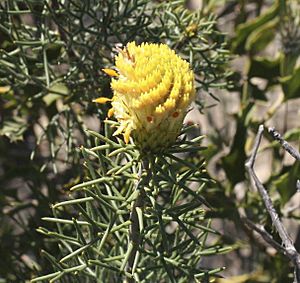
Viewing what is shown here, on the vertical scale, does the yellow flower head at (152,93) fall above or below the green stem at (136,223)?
above

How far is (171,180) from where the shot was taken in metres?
0.69

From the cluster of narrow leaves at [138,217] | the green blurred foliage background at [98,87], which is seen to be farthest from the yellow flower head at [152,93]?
the green blurred foliage background at [98,87]

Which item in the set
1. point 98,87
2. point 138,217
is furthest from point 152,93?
point 98,87

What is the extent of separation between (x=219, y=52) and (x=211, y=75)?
0.15 feet

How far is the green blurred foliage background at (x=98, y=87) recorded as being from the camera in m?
0.95

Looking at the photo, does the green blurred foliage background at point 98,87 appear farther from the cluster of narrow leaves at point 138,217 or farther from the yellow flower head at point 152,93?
the yellow flower head at point 152,93

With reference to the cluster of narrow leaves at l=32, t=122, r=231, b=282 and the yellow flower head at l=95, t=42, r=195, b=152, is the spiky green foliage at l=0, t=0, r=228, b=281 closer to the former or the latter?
the cluster of narrow leaves at l=32, t=122, r=231, b=282

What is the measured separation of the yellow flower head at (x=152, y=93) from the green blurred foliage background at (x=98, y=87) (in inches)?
9.1

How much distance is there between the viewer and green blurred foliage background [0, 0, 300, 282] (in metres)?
0.95

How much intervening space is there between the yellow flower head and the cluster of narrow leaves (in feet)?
0.11

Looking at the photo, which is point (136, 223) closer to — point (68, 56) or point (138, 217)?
point (138, 217)

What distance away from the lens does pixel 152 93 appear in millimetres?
607

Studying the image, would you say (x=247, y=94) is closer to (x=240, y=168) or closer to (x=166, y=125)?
(x=240, y=168)

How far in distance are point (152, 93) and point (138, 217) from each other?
6.3 inches
